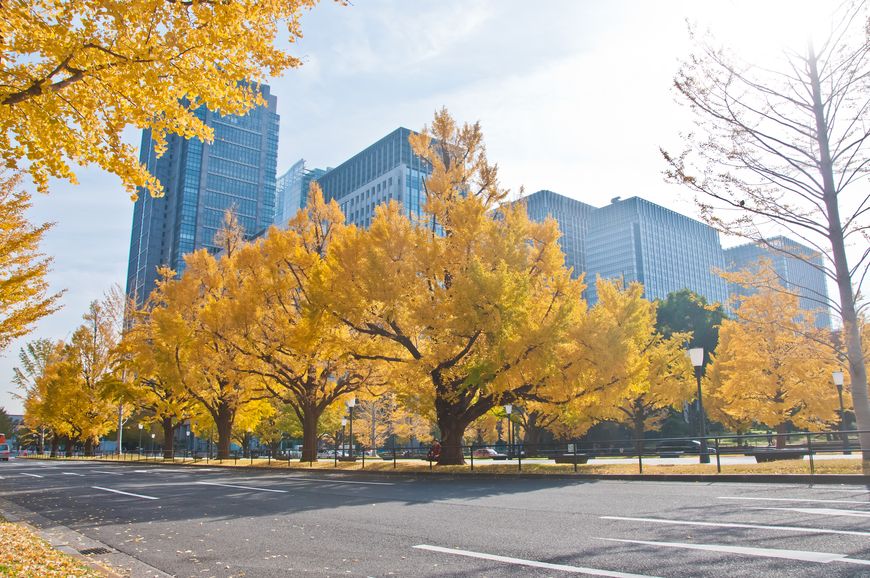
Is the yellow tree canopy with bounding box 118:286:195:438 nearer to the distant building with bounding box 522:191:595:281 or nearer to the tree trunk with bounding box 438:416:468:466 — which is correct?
the tree trunk with bounding box 438:416:468:466

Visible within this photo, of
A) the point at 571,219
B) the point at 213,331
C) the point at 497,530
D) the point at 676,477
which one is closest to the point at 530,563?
the point at 497,530

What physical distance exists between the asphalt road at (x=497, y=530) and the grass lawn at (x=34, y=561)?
0.71 metres

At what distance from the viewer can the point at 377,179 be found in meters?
112

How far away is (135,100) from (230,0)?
1.75 metres

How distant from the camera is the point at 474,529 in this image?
7.57 m

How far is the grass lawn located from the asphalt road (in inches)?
Result: 27.8

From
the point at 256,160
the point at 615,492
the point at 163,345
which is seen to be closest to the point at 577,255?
the point at 256,160

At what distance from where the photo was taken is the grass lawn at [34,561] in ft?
16.7

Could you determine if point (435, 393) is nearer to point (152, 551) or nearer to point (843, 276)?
point (843, 276)

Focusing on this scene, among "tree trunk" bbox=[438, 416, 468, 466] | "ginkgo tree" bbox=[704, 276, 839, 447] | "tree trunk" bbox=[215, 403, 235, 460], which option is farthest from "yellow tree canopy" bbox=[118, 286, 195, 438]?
"ginkgo tree" bbox=[704, 276, 839, 447]

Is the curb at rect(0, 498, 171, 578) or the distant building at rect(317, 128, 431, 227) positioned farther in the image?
the distant building at rect(317, 128, 431, 227)

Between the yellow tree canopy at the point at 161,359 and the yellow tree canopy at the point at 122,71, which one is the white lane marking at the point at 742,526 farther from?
the yellow tree canopy at the point at 161,359

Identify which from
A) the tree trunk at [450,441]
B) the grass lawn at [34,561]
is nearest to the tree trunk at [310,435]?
the tree trunk at [450,441]

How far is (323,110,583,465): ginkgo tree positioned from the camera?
58.1 feet
